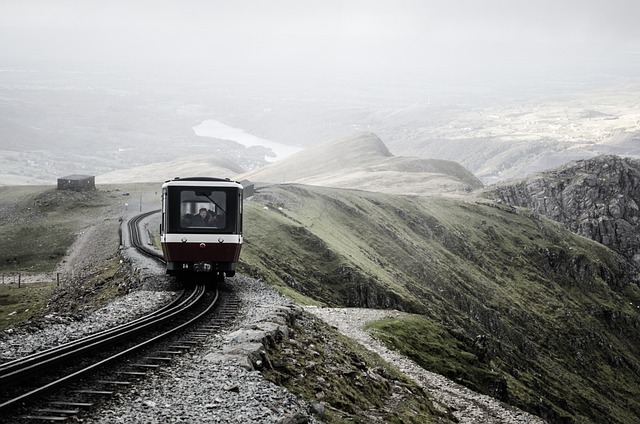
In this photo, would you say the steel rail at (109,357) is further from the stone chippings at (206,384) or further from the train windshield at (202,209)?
the train windshield at (202,209)

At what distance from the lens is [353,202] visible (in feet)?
442

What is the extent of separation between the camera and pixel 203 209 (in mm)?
38375

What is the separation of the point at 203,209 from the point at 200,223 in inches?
31.6

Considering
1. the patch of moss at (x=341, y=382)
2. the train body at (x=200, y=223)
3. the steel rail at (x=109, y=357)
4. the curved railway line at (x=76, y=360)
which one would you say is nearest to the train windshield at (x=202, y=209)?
the train body at (x=200, y=223)

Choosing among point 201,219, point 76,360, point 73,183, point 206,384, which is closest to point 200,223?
point 201,219

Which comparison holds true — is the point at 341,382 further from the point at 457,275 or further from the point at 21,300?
the point at 457,275

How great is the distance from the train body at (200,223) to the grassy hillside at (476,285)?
14.7 m

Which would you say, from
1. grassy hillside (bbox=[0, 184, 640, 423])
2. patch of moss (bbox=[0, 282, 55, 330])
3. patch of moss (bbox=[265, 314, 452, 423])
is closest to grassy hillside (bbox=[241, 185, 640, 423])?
grassy hillside (bbox=[0, 184, 640, 423])

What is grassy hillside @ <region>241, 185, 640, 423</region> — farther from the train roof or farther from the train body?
the train roof

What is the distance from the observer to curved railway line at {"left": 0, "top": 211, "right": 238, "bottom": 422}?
16.3 metres

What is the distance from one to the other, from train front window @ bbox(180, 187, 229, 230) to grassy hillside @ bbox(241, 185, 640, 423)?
15.7 m

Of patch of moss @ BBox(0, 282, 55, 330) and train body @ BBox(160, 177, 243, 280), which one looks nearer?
train body @ BBox(160, 177, 243, 280)

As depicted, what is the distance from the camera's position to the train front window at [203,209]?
37.9m

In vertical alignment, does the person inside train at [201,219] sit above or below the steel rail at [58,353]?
above
